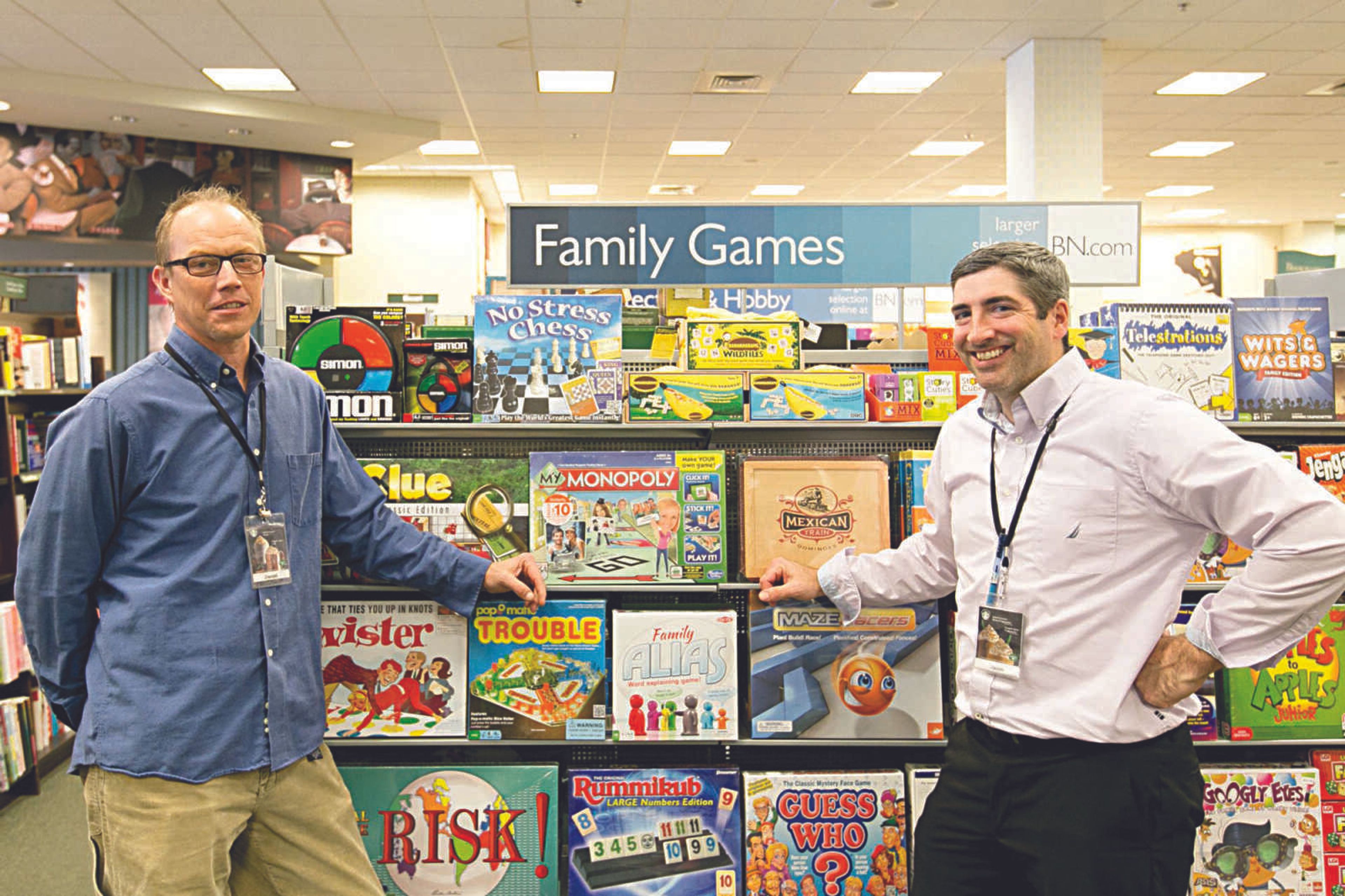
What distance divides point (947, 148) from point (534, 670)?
9259mm

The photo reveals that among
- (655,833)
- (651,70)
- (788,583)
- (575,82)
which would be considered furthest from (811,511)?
(575,82)

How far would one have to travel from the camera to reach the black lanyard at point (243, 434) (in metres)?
1.94

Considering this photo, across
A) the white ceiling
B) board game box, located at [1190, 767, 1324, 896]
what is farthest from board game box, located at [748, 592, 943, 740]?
the white ceiling

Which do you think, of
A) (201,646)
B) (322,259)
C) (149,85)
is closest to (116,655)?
(201,646)

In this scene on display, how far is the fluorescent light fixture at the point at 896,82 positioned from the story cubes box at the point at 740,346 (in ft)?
18.9

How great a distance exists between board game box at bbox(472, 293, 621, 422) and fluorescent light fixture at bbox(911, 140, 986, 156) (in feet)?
27.4

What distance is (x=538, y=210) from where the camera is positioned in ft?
9.23

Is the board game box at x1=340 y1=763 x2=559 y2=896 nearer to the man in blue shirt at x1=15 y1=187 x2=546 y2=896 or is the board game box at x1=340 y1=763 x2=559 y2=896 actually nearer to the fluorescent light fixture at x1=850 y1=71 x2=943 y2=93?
the man in blue shirt at x1=15 y1=187 x2=546 y2=896

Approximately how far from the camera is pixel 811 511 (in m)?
2.54

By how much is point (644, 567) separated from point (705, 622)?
0.73ft

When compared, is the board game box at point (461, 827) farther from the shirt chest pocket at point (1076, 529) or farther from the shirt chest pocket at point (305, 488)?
the shirt chest pocket at point (1076, 529)

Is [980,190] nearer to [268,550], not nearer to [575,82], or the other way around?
[575,82]

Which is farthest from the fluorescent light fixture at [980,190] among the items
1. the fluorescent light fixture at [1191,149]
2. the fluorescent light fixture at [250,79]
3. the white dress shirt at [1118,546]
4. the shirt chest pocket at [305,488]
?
the shirt chest pocket at [305,488]

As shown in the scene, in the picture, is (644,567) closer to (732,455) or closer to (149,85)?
(732,455)
